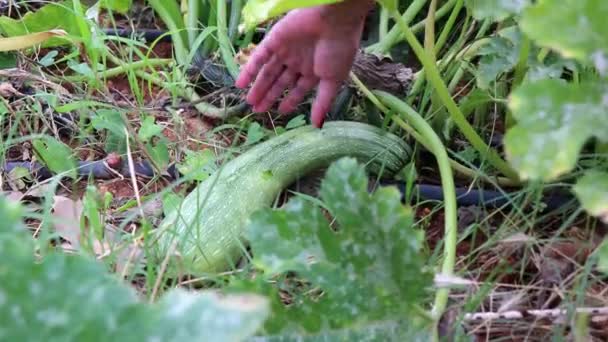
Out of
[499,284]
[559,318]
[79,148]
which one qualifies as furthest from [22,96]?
[559,318]

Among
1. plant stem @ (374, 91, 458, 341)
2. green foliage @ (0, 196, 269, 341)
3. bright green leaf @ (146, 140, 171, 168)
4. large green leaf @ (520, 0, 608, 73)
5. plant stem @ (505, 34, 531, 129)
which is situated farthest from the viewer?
bright green leaf @ (146, 140, 171, 168)

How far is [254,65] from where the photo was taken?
162 centimetres

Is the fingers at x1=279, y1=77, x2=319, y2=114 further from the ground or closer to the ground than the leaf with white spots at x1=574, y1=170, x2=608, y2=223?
closer to the ground

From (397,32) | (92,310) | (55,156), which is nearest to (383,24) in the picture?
(397,32)

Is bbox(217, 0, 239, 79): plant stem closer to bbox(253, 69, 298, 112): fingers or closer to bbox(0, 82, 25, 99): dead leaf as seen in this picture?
bbox(253, 69, 298, 112): fingers

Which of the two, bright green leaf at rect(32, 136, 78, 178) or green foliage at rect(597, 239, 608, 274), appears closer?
green foliage at rect(597, 239, 608, 274)

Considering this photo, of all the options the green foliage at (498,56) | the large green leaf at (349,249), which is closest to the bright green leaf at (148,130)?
the green foliage at (498,56)

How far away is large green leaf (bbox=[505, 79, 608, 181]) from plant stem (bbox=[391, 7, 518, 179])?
1.62ft

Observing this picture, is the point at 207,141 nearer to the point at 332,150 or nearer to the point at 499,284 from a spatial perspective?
the point at 332,150

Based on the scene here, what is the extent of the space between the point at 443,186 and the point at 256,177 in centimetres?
39

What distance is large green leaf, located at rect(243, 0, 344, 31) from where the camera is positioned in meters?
1.06

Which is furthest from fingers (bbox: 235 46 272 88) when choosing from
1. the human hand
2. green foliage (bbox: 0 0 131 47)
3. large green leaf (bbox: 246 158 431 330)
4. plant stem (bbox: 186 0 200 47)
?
large green leaf (bbox: 246 158 431 330)

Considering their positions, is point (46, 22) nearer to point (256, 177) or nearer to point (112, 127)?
point (112, 127)

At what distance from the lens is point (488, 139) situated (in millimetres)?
1644
